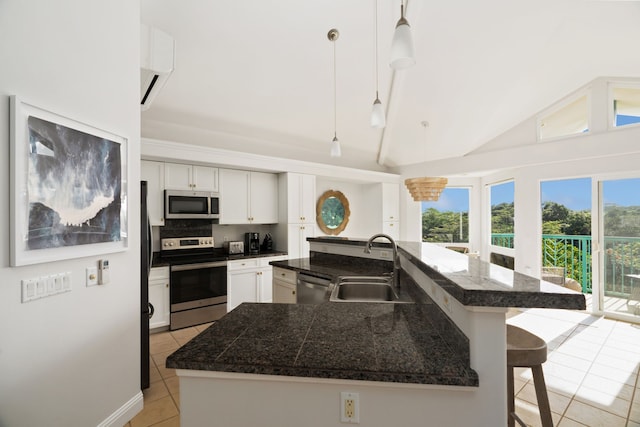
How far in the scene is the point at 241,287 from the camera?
3910 millimetres

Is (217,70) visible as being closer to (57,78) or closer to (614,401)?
(57,78)

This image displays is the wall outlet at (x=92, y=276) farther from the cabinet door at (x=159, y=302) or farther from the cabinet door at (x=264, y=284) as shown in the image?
the cabinet door at (x=264, y=284)

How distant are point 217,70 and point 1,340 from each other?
275cm

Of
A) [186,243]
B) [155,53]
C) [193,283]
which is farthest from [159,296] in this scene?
[155,53]

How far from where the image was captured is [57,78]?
1497 mm

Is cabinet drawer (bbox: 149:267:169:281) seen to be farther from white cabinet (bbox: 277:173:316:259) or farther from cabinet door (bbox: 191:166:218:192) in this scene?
white cabinet (bbox: 277:173:316:259)

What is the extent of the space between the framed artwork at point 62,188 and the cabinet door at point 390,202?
4515 millimetres

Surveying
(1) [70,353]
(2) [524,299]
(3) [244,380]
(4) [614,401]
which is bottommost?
(4) [614,401]

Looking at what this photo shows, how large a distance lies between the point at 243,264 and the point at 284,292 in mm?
1128

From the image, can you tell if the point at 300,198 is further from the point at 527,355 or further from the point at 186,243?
the point at 527,355

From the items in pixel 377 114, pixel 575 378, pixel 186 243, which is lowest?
pixel 575 378

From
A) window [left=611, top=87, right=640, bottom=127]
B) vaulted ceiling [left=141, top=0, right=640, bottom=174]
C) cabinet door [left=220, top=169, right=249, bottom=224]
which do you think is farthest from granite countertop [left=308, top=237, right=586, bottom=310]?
window [left=611, top=87, right=640, bottom=127]

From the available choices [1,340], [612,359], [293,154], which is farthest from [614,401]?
[293,154]

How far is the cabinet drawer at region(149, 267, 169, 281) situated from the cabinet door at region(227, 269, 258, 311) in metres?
0.73
